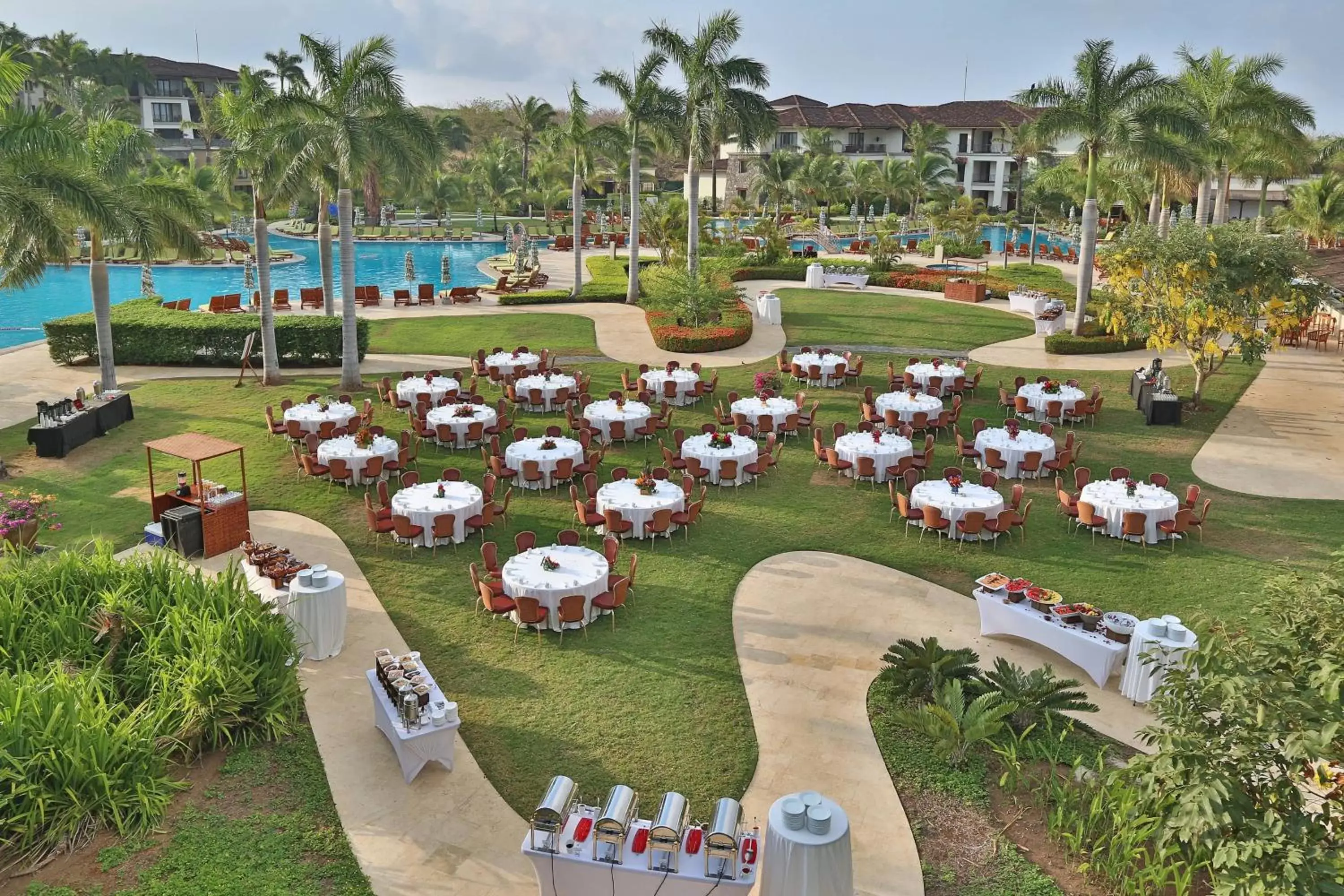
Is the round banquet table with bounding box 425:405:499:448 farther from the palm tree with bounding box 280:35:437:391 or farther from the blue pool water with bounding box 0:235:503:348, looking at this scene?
the blue pool water with bounding box 0:235:503:348

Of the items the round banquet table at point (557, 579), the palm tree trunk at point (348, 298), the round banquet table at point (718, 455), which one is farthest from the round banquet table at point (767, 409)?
the palm tree trunk at point (348, 298)

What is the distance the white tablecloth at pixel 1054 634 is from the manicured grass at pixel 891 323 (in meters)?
20.9

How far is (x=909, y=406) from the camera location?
2470 cm

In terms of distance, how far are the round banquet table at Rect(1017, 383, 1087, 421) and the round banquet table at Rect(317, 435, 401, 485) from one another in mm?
15848

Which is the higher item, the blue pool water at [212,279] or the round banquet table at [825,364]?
the blue pool water at [212,279]

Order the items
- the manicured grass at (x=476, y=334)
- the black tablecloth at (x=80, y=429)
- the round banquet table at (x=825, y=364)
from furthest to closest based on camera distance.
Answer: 1. the manicured grass at (x=476, y=334)
2. the round banquet table at (x=825, y=364)
3. the black tablecloth at (x=80, y=429)

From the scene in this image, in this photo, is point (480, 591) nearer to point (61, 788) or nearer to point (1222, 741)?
point (61, 788)

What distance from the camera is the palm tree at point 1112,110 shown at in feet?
98.3

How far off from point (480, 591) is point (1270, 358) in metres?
30.3

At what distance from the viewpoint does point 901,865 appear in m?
10.2

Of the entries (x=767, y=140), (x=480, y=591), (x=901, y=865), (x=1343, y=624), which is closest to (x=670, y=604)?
(x=480, y=591)

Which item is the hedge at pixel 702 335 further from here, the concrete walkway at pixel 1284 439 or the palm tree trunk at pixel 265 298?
the concrete walkway at pixel 1284 439

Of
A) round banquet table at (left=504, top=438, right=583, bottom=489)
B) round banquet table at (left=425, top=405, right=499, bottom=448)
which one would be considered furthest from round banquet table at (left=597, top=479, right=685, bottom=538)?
round banquet table at (left=425, top=405, right=499, bottom=448)

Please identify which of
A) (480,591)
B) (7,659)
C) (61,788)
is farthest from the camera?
(480,591)
